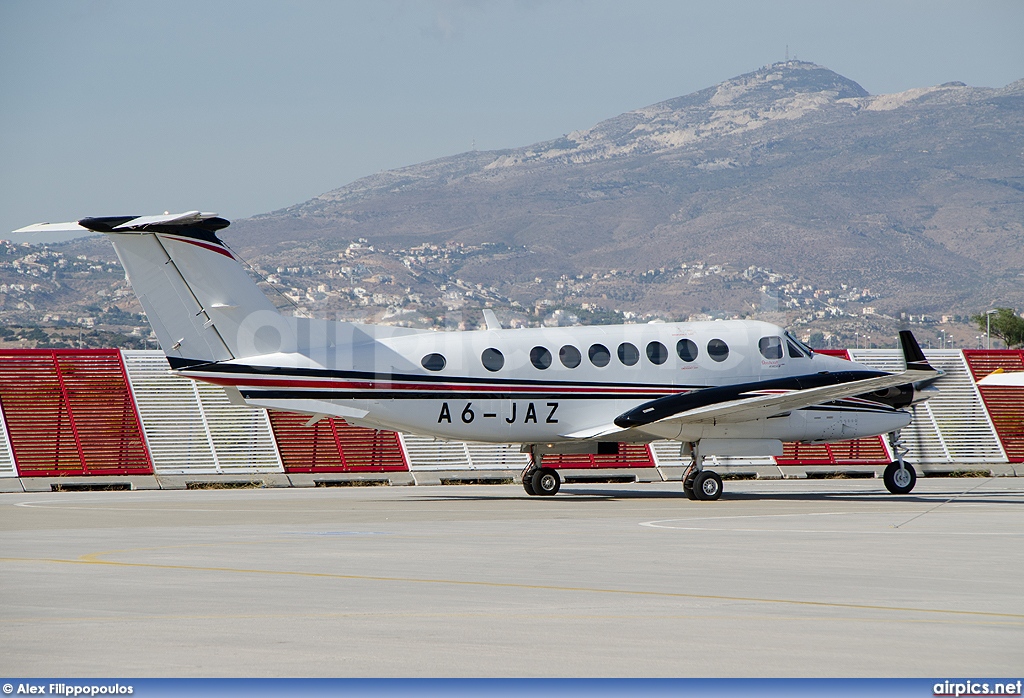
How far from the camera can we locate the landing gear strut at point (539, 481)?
3041 cm

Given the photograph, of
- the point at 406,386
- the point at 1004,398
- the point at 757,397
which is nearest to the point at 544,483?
the point at 406,386

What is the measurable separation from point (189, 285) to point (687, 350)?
1166 centimetres

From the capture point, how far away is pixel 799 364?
29500mm

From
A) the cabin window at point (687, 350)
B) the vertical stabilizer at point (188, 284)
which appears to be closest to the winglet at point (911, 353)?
the cabin window at point (687, 350)

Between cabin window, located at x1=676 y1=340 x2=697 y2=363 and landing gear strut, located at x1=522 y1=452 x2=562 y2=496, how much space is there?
15.1 ft

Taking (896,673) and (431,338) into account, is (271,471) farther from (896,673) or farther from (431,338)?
(896,673)

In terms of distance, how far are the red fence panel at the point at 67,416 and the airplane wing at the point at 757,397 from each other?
50.9 feet

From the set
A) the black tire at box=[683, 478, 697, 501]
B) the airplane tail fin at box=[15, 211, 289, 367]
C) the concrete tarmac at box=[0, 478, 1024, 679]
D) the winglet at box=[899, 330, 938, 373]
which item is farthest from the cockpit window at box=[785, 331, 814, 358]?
the airplane tail fin at box=[15, 211, 289, 367]

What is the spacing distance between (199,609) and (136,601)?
2.97 feet

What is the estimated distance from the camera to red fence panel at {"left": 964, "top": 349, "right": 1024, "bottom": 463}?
4059cm

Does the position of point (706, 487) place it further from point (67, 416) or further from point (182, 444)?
point (67, 416)

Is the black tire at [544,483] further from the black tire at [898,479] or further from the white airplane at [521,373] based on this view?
the black tire at [898,479]

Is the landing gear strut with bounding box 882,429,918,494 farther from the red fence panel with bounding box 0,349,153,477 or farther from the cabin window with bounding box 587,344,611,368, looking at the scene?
the red fence panel with bounding box 0,349,153,477

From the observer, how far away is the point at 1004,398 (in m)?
41.2
